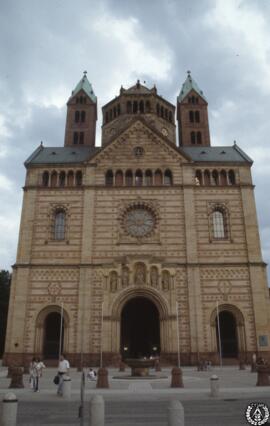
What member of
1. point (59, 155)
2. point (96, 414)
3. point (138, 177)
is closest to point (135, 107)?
point (59, 155)

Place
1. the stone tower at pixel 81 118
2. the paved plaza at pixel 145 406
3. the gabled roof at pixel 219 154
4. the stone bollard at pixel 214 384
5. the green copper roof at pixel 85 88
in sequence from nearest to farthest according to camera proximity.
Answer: the paved plaza at pixel 145 406 → the stone bollard at pixel 214 384 → the gabled roof at pixel 219 154 → the stone tower at pixel 81 118 → the green copper roof at pixel 85 88

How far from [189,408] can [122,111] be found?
41.8 meters

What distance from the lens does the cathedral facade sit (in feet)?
108

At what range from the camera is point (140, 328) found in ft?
133

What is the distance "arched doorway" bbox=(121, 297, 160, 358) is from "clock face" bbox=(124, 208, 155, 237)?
748cm

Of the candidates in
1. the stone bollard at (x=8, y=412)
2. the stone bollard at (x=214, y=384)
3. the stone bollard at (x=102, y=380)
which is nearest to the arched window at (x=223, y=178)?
the stone bollard at (x=102, y=380)

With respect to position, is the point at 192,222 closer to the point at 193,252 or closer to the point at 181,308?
the point at 193,252

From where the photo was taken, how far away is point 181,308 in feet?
110

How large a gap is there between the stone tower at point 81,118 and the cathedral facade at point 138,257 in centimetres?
697

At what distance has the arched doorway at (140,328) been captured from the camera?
1534 inches

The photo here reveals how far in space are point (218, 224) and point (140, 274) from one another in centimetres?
987

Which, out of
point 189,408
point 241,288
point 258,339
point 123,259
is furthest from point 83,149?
point 189,408

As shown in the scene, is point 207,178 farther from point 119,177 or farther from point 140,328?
point 140,328

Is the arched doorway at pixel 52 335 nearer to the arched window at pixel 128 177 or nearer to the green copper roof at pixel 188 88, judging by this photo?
the arched window at pixel 128 177
